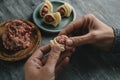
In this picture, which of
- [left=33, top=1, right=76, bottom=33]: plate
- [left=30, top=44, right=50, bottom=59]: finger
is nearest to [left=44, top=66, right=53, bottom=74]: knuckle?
[left=30, top=44, right=50, bottom=59]: finger

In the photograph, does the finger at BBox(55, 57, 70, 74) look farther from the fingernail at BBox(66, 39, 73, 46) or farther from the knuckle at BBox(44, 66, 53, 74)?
the knuckle at BBox(44, 66, 53, 74)

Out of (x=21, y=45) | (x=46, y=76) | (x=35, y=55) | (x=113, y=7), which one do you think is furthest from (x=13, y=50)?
(x=113, y=7)

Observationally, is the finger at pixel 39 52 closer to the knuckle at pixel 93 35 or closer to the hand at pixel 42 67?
the hand at pixel 42 67

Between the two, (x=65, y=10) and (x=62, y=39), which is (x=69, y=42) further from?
(x=65, y=10)

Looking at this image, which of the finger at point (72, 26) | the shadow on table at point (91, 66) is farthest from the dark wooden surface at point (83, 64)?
the finger at point (72, 26)

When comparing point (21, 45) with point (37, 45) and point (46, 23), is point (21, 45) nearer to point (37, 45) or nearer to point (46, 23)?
point (37, 45)
